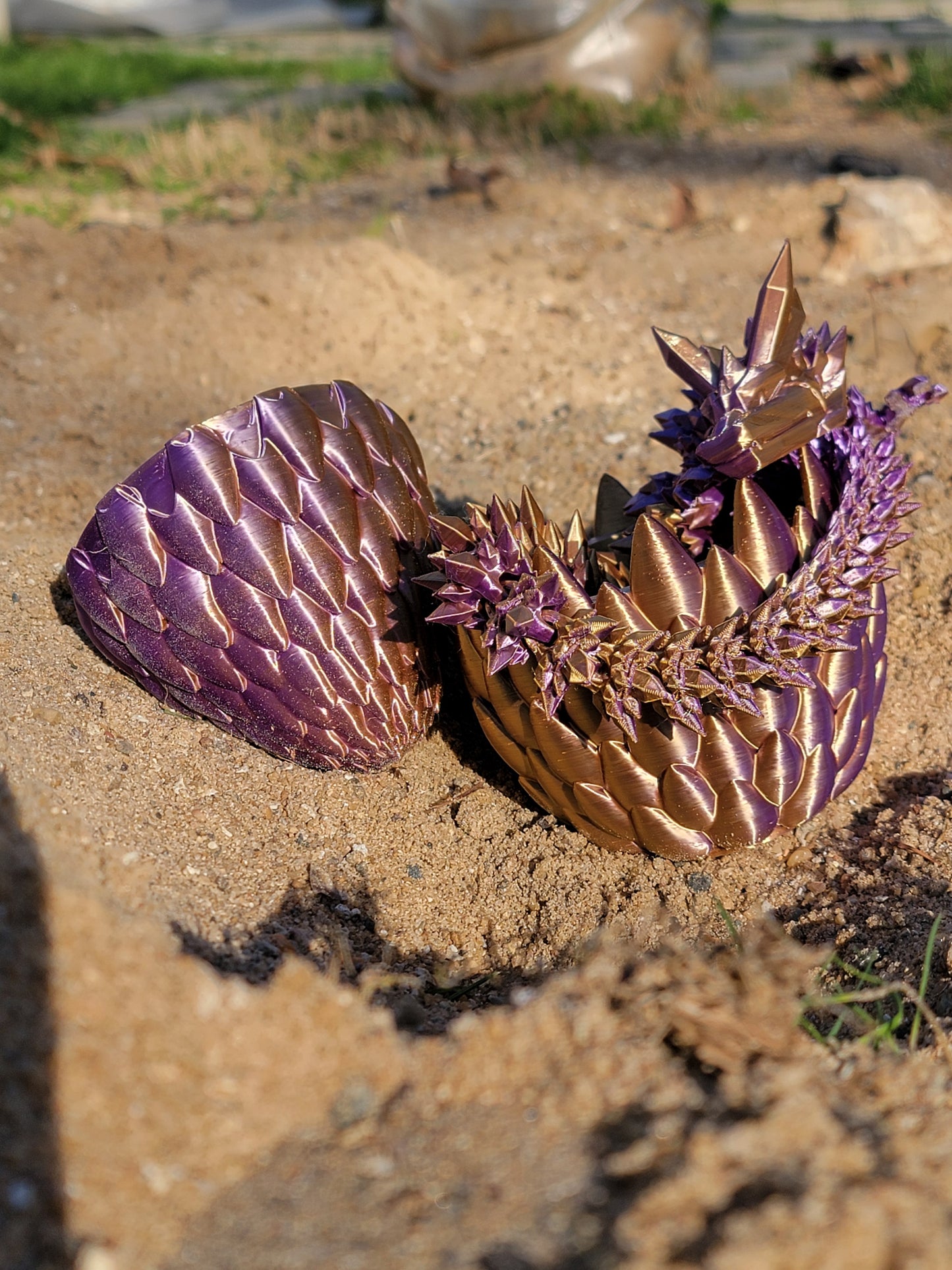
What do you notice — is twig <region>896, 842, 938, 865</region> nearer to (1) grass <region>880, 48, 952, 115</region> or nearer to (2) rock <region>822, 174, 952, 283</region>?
(2) rock <region>822, 174, 952, 283</region>

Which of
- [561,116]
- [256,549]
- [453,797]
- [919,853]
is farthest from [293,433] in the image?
[561,116]

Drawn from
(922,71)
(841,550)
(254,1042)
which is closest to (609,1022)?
(254,1042)

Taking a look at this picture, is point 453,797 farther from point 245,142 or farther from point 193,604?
point 245,142

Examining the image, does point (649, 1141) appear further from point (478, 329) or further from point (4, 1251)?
point (478, 329)

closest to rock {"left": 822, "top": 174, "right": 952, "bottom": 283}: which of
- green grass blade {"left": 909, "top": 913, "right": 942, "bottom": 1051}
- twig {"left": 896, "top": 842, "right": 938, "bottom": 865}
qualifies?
twig {"left": 896, "top": 842, "right": 938, "bottom": 865}

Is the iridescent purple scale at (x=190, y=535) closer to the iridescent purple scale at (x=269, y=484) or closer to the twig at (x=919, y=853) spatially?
the iridescent purple scale at (x=269, y=484)

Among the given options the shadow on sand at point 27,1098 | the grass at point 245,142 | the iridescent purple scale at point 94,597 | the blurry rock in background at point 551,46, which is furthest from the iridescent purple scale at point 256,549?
the blurry rock in background at point 551,46
